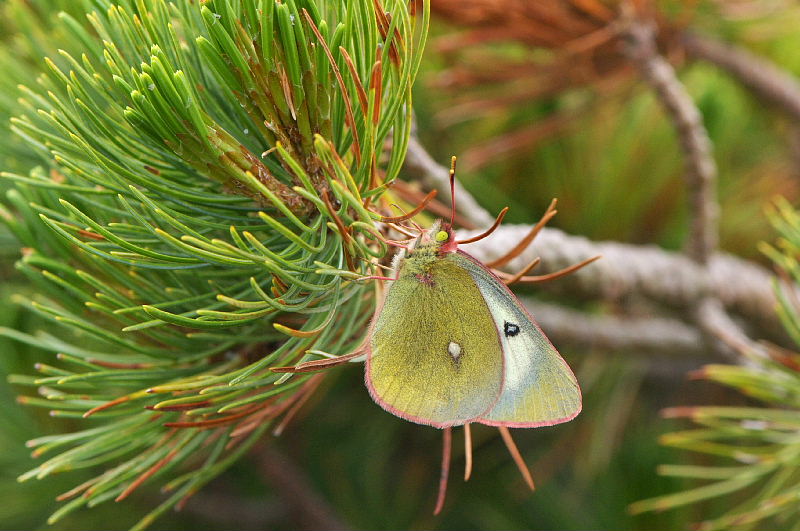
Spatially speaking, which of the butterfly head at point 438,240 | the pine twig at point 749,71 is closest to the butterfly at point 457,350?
the butterfly head at point 438,240

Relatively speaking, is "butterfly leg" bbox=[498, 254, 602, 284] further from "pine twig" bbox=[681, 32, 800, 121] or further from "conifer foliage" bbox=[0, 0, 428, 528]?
"pine twig" bbox=[681, 32, 800, 121]

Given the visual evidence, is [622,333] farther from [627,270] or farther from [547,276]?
[547,276]

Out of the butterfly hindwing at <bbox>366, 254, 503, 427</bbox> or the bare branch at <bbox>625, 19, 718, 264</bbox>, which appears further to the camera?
the bare branch at <bbox>625, 19, 718, 264</bbox>

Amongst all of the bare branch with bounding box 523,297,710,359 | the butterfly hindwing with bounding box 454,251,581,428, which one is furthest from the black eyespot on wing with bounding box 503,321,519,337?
the bare branch with bounding box 523,297,710,359

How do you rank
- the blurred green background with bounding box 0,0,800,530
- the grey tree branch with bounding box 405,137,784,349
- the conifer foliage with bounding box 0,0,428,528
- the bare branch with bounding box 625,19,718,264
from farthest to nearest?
the blurred green background with bounding box 0,0,800,530
the bare branch with bounding box 625,19,718,264
the grey tree branch with bounding box 405,137,784,349
the conifer foliage with bounding box 0,0,428,528

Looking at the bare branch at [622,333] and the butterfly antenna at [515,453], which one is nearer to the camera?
the butterfly antenna at [515,453]

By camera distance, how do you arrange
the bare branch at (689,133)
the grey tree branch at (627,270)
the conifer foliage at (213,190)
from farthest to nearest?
1. the bare branch at (689,133)
2. the grey tree branch at (627,270)
3. the conifer foliage at (213,190)


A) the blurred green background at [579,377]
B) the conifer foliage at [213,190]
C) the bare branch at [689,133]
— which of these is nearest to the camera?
the conifer foliage at [213,190]

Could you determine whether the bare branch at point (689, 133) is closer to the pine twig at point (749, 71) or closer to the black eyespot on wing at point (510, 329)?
the pine twig at point (749, 71)
